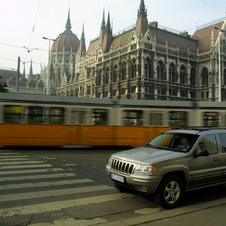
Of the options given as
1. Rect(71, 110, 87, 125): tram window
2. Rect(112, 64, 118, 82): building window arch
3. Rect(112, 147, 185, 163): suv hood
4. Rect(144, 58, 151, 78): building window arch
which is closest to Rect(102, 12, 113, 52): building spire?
Rect(112, 64, 118, 82): building window arch

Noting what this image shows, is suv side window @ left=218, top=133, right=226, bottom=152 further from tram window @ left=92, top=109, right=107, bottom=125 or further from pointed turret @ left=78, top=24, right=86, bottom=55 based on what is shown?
pointed turret @ left=78, top=24, right=86, bottom=55

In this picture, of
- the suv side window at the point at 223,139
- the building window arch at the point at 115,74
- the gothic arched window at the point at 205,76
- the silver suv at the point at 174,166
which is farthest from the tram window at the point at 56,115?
the gothic arched window at the point at 205,76

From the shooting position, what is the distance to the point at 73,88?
279 ft

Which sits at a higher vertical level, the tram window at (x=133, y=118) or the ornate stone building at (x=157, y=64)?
the ornate stone building at (x=157, y=64)

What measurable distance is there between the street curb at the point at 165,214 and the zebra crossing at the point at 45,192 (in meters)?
0.34

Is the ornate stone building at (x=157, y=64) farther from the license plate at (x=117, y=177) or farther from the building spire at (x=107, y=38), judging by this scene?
the license plate at (x=117, y=177)

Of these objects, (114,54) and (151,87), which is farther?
(114,54)

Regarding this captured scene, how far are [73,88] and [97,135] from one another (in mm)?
73925

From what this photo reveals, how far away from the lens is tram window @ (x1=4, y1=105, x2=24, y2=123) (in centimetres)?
1212

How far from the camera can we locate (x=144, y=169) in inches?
172

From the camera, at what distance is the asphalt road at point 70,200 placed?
388 centimetres

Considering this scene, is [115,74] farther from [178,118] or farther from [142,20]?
[178,118]

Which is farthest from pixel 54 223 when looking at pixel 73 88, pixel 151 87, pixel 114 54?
pixel 73 88

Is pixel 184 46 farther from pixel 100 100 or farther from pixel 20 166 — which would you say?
pixel 20 166
